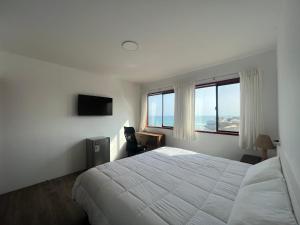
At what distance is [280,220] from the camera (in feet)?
2.34

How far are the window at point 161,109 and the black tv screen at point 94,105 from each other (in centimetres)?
140

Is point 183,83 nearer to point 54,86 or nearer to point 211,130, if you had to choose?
point 211,130

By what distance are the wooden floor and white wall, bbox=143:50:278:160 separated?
8.40 feet

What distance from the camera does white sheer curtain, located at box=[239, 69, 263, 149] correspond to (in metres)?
2.38

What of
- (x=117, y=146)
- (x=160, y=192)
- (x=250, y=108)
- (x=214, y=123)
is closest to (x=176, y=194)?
(x=160, y=192)

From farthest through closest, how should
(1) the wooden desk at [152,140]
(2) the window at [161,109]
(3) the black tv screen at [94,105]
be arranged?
(2) the window at [161,109]
(1) the wooden desk at [152,140]
(3) the black tv screen at [94,105]

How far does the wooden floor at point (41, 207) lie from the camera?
1701 mm

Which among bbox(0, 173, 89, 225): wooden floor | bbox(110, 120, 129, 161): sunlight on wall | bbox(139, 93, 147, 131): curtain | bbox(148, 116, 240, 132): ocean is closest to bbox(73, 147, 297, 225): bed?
bbox(0, 173, 89, 225): wooden floor

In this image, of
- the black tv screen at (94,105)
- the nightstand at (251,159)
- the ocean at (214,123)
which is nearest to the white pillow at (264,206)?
the nightstand at (251,159)

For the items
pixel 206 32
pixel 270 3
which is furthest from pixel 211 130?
pixel 270 3

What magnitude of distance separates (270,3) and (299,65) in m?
1.07

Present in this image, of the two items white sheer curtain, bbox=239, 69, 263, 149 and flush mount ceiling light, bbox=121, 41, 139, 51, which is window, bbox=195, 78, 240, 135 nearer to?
white sheer curtain, bbox=239, 69, 263, 149

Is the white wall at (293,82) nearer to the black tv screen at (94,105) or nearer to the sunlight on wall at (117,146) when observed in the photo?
the black tv screen at (94,105)

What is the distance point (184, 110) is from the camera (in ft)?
11.1
